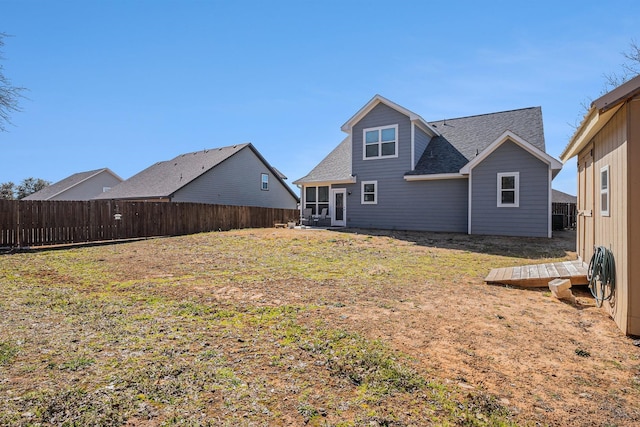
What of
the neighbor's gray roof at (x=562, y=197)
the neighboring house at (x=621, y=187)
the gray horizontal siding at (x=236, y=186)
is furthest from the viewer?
the neighbor's gray roof at (x=562, y=197)

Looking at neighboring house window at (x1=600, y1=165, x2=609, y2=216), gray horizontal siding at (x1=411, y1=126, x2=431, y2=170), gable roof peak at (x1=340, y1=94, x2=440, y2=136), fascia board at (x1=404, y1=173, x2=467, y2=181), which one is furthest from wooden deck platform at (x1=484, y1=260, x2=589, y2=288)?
gable roof peak at (x1=340, y1=94, x2=440, y2=136)

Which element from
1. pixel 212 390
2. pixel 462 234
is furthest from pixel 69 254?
pixel 462 234

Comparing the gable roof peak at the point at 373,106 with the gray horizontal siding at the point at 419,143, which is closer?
the gable roof peak at the point at 373,106

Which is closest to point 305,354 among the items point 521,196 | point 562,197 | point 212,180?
point 521,196

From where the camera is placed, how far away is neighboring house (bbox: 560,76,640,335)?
13.4ft

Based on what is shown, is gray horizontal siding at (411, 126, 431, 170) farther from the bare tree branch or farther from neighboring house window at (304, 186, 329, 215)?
the bare tree branch

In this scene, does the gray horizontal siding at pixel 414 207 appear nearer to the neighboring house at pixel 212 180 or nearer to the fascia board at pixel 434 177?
the fascia board at pixel 434 177

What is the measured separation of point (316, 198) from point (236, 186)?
9548 mm

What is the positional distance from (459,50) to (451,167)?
5.25m

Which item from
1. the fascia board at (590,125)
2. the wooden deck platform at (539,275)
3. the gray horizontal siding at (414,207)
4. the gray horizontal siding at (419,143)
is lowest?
the wooden deck platform at (539,275)

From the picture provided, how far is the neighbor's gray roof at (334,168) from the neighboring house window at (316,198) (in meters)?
0.76

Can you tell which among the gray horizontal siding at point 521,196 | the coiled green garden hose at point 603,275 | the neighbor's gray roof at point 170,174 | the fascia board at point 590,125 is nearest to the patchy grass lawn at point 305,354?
the coiled green garden hose at point 603,275

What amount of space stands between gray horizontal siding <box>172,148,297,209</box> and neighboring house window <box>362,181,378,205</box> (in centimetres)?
1269

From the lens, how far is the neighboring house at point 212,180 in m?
24.1
